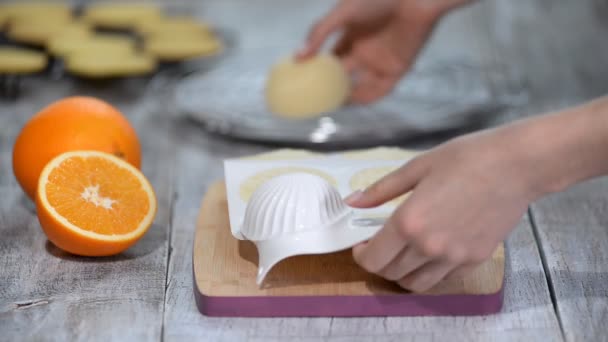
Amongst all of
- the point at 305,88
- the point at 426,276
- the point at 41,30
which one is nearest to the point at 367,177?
the point at 426,276

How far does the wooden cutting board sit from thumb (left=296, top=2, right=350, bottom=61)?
537 mm

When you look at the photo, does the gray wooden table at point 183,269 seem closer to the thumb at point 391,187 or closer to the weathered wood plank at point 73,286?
the weathered wood plank at point 73,286

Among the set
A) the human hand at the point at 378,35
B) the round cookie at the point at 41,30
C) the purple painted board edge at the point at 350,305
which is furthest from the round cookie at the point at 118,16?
the purple painted board edge at the point at 350,305

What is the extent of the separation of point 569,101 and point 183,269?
804 millimetres

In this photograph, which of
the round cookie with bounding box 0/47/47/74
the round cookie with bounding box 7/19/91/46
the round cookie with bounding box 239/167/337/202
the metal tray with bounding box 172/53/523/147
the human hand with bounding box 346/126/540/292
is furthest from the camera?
the round cookie with bounding box 7/19/91/46

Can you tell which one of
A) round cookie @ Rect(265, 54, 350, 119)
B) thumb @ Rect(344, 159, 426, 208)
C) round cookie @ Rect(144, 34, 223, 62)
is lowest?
round cookie @ Rect(144, 34, 223, 62)

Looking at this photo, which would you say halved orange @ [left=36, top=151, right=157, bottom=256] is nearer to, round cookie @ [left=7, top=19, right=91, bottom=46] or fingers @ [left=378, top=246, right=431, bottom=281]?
fingers @ [left=378, top=246, right=431, bottom=281]

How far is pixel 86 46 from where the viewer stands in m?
1.51

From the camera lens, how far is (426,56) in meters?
1.60

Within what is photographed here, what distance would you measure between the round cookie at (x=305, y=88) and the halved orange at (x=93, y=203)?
0.37m

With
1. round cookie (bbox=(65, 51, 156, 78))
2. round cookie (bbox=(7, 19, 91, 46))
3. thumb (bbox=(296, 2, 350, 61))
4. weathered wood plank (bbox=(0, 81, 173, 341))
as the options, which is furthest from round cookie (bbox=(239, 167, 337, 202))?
round cookie (bbox=(7, 19, 91, 46))

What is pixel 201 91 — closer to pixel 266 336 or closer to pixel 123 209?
pixel 123 209

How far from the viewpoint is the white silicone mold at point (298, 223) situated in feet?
2.71

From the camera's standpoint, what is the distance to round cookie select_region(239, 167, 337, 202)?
949 millimetres
